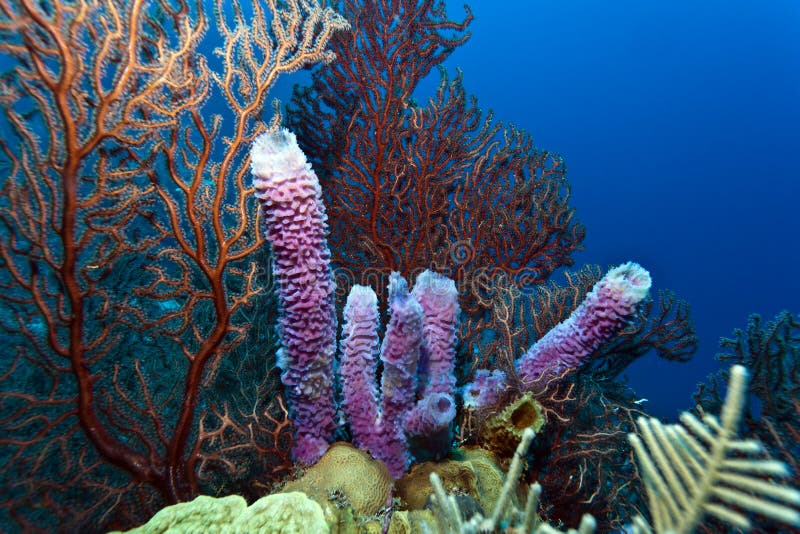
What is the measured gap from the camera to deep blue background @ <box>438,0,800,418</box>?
41.6 metres

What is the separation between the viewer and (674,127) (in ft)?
170

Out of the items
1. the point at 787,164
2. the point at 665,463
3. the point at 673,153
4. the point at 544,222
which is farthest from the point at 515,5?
the point at 665,463

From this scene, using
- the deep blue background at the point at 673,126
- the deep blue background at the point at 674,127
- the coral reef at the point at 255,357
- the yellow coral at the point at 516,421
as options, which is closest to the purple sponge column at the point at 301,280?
the coral reef at the point at 255,357

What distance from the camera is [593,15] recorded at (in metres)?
61.1

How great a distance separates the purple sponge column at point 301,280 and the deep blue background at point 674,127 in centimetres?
3548

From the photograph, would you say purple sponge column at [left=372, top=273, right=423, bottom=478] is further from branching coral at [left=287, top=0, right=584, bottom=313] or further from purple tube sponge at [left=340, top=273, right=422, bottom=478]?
branching coral at [left=287, top=0, right=584, bottom=313]

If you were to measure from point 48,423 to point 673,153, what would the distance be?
63.6 m

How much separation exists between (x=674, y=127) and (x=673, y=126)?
19 centimetres

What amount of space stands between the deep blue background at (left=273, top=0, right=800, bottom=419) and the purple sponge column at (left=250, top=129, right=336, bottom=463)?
3272cm

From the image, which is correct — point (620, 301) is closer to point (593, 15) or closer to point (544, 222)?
point (544, 222)

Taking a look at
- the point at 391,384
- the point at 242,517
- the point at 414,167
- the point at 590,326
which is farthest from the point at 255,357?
the point at 414,167

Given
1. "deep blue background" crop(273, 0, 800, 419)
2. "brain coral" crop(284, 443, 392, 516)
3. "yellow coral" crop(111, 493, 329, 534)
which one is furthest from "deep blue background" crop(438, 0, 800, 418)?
"yellow coral" crop(111, 493, 329, 534)

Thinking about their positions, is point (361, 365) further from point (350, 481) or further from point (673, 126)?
point (673, 126)

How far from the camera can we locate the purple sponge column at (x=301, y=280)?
2000mm
